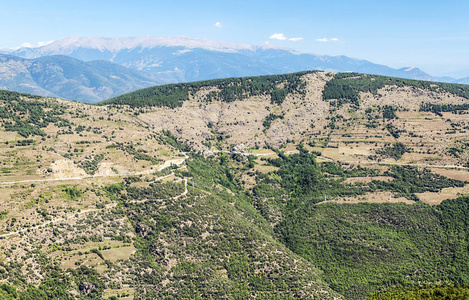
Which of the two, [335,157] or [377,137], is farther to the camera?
[377,137]

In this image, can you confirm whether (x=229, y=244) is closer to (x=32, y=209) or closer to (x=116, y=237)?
(x=116, y=237)

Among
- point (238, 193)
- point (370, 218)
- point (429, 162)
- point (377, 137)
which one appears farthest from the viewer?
point (377, 137)

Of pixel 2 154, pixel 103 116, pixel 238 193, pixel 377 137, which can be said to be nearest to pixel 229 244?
pixel 238 193

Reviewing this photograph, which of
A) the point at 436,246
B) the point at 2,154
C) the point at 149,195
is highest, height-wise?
the point at 2,154

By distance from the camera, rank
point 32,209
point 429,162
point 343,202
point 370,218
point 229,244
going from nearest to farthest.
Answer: point 32,209 < point 229,244 < point 370,218 < point 343,202 < point 429,162

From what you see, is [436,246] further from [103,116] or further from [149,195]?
[103,116]

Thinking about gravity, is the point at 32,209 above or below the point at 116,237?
above
